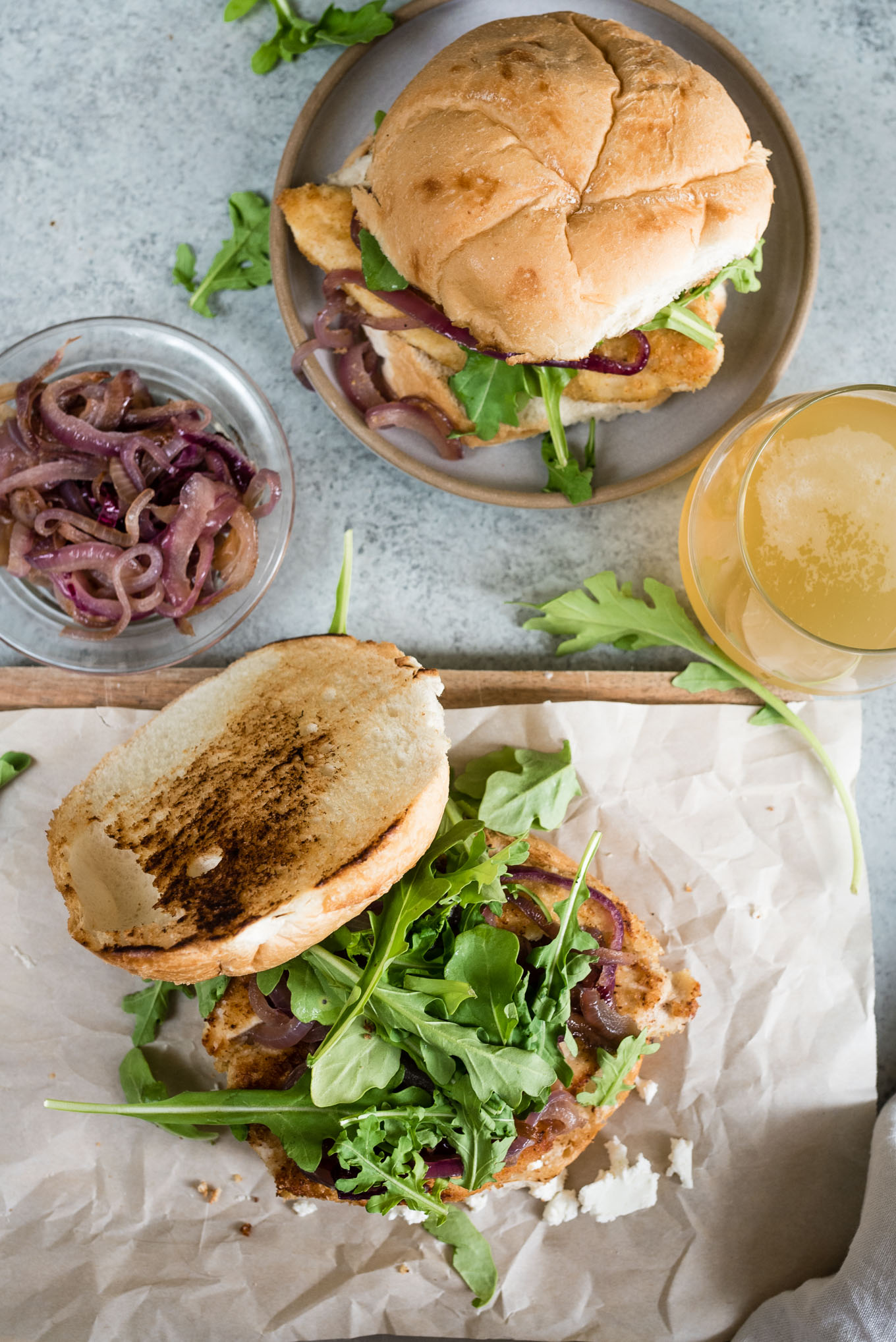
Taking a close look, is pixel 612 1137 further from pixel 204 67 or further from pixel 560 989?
pixel 204 67

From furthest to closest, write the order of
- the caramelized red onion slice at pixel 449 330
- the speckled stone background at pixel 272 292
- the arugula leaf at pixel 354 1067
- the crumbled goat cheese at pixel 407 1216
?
the speckled stone background at pixel 272 292
the crumbled goat cheese at pixel 407 1216
the caramelized red onion slice at pixel 449 330
the arugula leaf at pixel 354 1067

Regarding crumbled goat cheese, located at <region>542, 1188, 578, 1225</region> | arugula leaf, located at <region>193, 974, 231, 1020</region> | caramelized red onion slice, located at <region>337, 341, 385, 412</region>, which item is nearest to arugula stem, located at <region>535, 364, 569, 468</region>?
caramelized red onion slice, located at <region>337, 341, 385, 412</region>

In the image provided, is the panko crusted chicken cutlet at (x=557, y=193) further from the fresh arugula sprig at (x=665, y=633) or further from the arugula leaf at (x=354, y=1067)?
the arugula leaf at (x=354, y=1067)

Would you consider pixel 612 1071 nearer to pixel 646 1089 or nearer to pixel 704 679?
pixel 646 1089

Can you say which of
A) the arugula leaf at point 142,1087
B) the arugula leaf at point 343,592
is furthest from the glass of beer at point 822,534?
the arugula leaf at point 142,1087

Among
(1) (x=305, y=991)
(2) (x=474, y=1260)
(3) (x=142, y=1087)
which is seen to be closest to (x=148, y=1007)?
(3) (x=142, y=1087)
